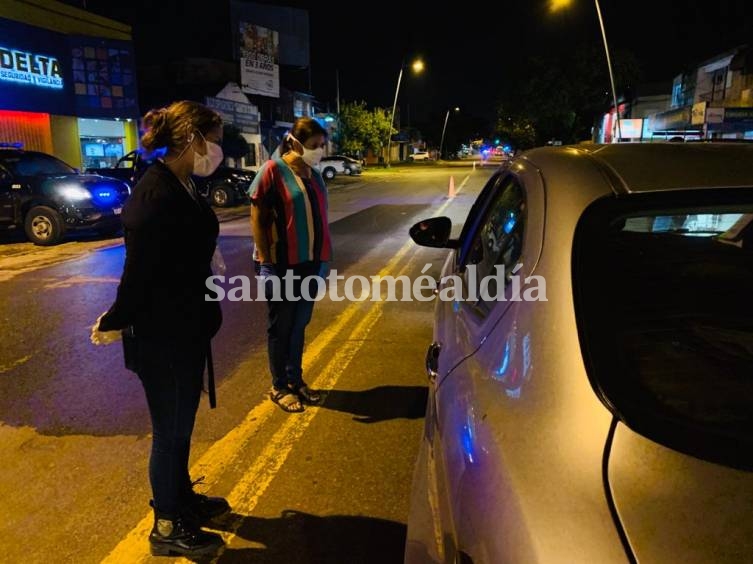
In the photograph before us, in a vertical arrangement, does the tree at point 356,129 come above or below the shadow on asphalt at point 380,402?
above

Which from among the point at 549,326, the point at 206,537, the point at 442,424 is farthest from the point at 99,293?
the point at 549,326

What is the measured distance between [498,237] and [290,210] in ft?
5.72

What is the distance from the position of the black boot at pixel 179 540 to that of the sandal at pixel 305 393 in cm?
151

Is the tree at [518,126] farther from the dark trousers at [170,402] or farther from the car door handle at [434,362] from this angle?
the dark trousers at [170,402]

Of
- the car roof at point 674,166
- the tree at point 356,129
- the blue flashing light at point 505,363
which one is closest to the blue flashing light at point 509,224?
the car roof at point 674,166

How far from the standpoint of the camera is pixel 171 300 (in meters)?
2.44

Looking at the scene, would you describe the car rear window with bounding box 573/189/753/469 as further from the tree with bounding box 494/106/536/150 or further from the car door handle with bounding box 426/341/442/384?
the tree with bounding box 494/106/536/150

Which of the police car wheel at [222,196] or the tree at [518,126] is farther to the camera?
the tree at [518,126]

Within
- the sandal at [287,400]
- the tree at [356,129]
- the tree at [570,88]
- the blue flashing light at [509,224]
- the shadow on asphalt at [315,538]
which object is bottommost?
the shadow on asphalt at [315,538]

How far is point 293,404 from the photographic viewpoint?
13.4 feet

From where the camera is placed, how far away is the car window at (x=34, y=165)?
38.4 ft

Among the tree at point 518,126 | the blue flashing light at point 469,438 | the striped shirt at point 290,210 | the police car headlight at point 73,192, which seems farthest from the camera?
the tree at point 518,126

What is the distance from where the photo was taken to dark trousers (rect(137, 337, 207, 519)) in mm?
2482

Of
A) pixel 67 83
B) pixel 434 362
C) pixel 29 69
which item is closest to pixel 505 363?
pixel 434 362
